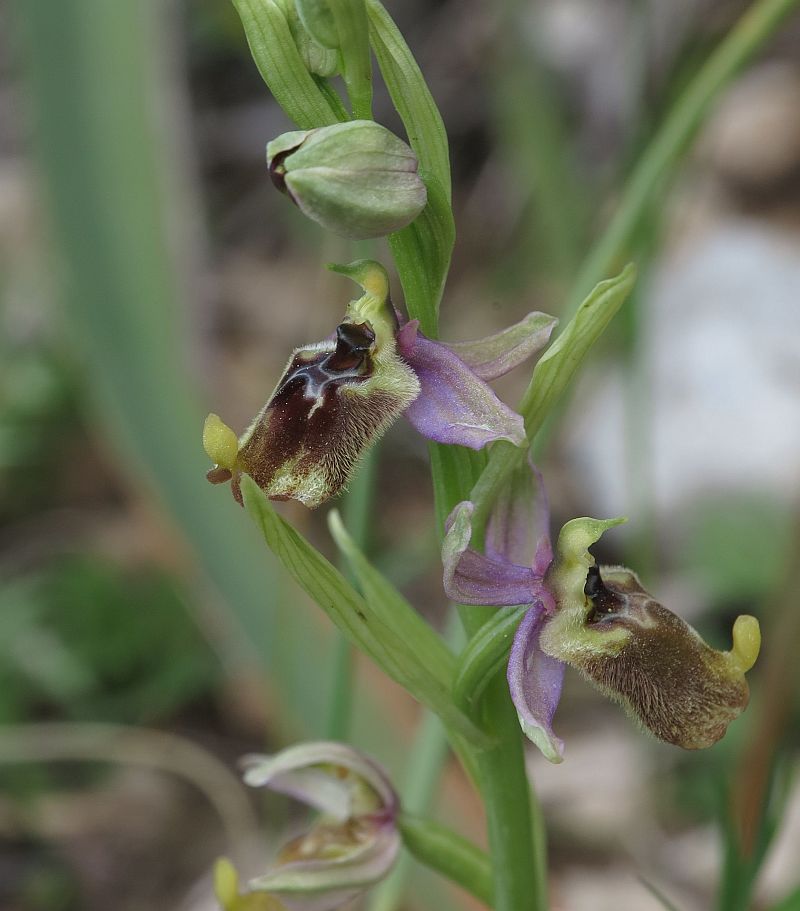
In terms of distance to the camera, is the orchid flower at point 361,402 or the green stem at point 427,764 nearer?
the orchid flower at point 361,402

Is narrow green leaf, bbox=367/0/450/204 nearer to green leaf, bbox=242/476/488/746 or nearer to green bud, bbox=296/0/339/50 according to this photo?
green bud, bbox=296/0/339/50

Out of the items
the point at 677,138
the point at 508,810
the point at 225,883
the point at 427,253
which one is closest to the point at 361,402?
the point at 427,253

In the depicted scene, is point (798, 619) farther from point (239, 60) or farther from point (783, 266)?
point (239, 60)

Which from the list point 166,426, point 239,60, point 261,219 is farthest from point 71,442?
point 239,60

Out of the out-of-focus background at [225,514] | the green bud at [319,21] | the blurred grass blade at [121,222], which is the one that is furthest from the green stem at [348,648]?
the blurred grass blade at [121,222]

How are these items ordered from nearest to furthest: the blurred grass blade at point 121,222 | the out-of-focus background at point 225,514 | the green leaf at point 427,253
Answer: the green leaf at point 427,253, the out-of-focus background at point 225,514, the blurred grass blade at point 121,222

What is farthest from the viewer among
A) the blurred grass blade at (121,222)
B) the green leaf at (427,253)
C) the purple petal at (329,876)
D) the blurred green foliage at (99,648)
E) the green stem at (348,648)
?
the blurred green foliage at (99,648)

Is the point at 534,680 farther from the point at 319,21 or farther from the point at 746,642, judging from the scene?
the point at 319,21

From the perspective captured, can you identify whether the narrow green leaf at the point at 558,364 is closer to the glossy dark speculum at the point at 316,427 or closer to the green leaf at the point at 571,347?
the green leaf at the point at 571,347

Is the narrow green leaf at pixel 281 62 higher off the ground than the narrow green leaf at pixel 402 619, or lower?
higher
